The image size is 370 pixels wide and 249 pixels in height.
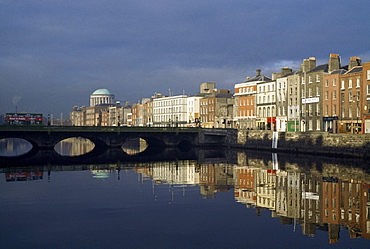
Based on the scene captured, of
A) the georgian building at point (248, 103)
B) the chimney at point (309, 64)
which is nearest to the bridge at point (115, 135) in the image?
the georgian building at point (248, 103)

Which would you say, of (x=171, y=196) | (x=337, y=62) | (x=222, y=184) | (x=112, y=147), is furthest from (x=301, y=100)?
(x=171, y=196)

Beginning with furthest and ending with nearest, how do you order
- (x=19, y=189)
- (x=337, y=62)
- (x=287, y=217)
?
(x=337, y=62)
(x=19, y=189)
(x=287, y=217)

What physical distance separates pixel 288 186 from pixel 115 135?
6619 cm

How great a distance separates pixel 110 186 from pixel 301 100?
58986 mm

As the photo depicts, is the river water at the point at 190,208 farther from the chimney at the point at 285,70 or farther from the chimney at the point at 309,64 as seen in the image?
the chimney at the point at 285,70

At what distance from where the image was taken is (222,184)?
152ft

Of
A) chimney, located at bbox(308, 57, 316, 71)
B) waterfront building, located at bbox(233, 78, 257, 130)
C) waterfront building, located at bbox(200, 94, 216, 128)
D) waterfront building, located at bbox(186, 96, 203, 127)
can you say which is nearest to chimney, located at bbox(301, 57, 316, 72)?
chimney, located at bbox(308, 57, 316, 71)

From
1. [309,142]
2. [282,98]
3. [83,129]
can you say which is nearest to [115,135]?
[83,129]

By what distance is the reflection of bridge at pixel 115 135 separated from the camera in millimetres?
96688

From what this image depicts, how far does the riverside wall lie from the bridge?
8125mm

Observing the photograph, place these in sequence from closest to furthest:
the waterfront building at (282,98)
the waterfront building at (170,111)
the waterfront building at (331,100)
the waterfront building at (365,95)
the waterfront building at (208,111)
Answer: the waterfront building at (365,95) → the waterfront building at (331,100) → the waterfront building at (282,98) → the waterfront building at (208,111) → the waterfront building at (170,111)

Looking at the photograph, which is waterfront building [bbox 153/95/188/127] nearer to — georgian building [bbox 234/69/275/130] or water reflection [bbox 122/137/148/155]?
water reflection [bbox 122/137/148/155]

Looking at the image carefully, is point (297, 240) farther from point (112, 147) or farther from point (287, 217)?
point (112, 147)

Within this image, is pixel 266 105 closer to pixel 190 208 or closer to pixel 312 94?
pixel 312 94
